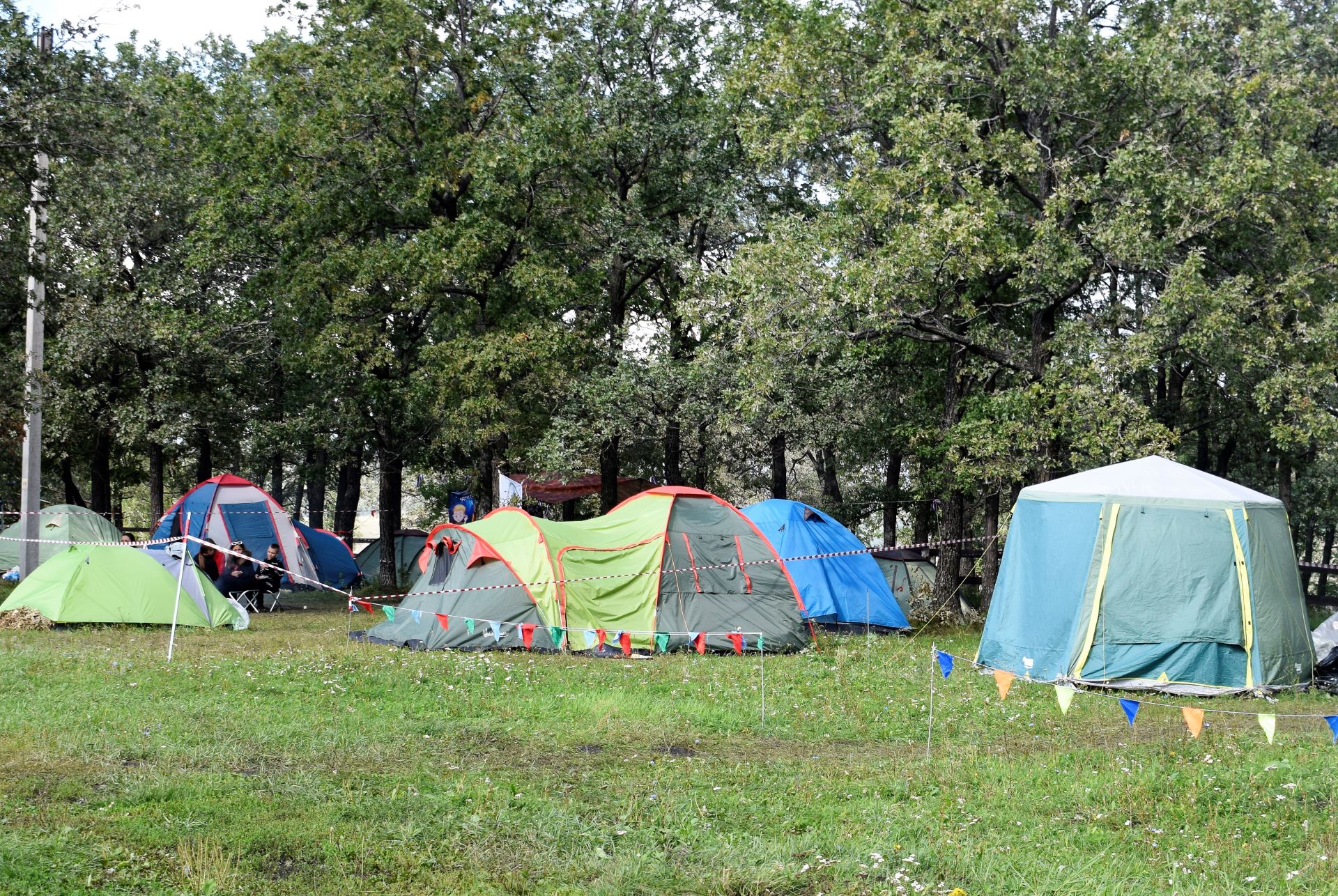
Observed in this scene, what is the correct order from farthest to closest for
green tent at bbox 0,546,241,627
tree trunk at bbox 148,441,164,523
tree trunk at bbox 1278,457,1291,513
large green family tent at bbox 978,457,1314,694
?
1. tree trunk at bbox 148,441,164,523
2. tree trunk at bbox 1278,457,1291,513
3. green tent at bbox 0,546,241,627
4. large green family tent at bbox 978,457,1314,694

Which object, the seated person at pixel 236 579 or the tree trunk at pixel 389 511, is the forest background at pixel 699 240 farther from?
the seated person at pixel 236 579

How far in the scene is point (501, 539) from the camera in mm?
14367

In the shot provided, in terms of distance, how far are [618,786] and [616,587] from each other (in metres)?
6.87

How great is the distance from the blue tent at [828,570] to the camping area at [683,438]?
77 mm

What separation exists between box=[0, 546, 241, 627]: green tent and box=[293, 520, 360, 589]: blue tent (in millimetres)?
7747

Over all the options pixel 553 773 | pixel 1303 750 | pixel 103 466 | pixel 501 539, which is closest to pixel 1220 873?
pixel 1303 750

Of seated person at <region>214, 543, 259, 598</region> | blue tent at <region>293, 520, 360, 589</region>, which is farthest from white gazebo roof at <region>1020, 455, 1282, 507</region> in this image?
blue tent at <region>293, 520, 360, 589</region>

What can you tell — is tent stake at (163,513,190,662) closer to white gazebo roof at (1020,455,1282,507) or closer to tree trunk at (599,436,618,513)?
tree trunk at (599,436,618,513)

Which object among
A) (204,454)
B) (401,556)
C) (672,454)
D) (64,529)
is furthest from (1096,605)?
(204,454)

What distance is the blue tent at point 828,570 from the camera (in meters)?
16.5

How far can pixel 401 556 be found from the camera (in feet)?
86.0

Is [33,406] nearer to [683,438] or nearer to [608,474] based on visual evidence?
[608,474]

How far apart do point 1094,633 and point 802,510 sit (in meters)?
6.37

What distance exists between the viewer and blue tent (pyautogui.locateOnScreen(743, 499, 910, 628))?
16531 mm
